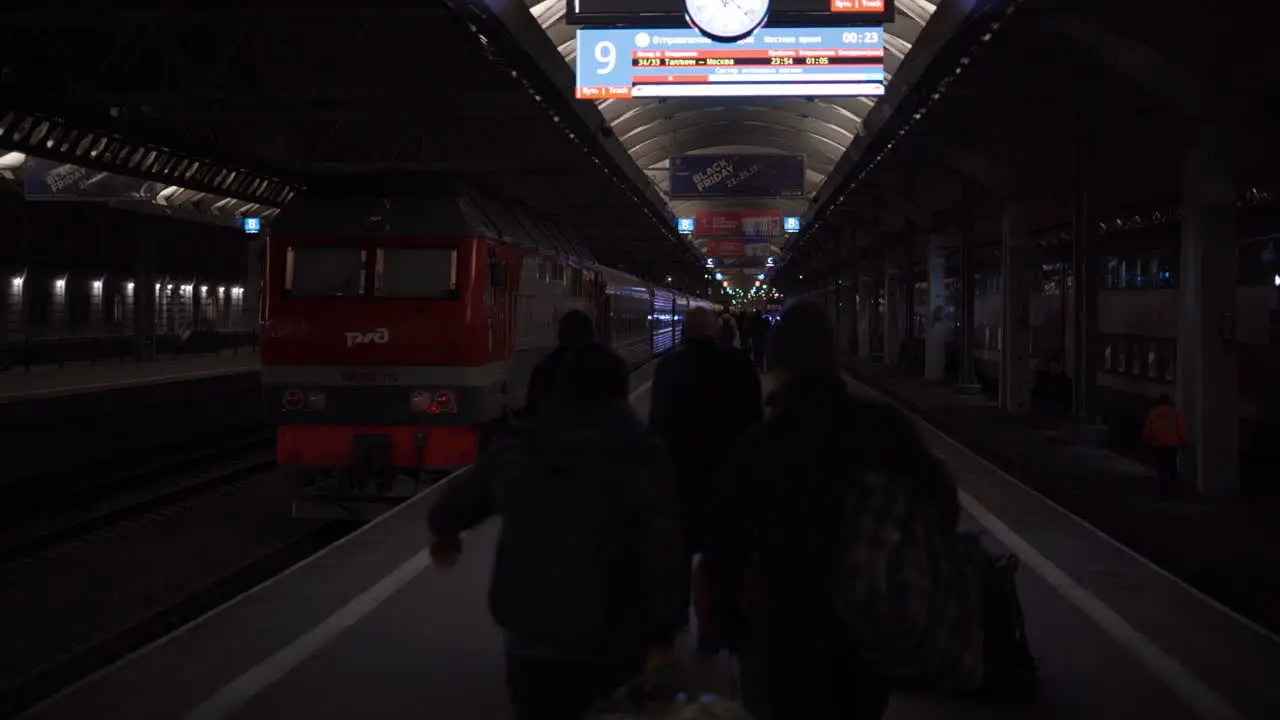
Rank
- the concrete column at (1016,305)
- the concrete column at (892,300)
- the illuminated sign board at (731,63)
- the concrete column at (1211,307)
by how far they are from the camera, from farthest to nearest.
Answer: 1. the concrete column at (892,300)
2. the concrete column at (1016,305)
3. the illuminated sign board at (731,63)
4. the concrete column at (1211,307)

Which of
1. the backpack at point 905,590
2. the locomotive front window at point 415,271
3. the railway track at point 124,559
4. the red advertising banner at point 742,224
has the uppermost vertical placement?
the red advertising banner at point 742,224

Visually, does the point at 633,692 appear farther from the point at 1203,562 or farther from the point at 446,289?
the point at 446,289

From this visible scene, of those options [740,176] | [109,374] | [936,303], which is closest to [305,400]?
[109,374]

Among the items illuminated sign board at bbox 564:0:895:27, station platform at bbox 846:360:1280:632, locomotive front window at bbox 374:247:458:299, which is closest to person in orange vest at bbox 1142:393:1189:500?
station platform at bbox 846:360:1280:632

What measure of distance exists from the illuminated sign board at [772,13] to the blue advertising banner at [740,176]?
20896mm

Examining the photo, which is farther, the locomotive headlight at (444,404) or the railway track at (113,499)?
the railway track at (113,499)

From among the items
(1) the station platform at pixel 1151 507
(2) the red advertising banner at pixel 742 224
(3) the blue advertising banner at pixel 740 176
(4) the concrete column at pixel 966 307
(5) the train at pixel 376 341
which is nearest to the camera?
(1) the station platform at pixel 1151 507

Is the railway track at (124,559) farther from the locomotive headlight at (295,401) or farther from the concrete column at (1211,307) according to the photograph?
the concrete column at (1211,307)

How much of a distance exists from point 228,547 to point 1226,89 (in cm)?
1129

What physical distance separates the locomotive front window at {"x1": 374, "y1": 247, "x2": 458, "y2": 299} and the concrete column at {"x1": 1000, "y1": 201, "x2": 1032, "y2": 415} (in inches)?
621

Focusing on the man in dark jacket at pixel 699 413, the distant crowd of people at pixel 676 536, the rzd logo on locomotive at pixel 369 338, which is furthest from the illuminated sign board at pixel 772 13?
the distant crowd of people at pixel 676 536

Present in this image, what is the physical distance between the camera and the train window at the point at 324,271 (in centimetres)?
1326

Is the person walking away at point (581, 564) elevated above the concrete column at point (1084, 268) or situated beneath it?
situated beneath

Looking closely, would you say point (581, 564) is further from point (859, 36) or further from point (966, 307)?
point (966, 307)
